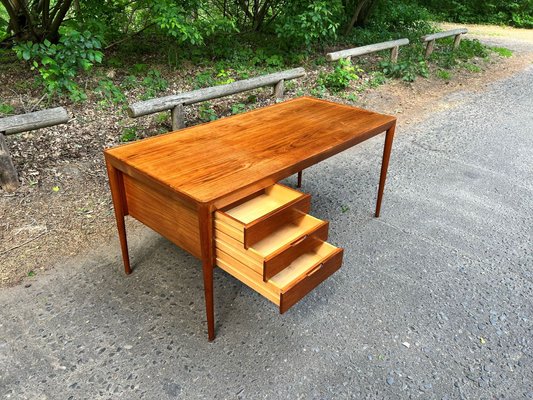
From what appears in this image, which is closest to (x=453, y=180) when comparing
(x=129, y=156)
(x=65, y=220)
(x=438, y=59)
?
(x=129, y=156)

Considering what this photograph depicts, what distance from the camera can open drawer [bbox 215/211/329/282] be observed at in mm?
1686

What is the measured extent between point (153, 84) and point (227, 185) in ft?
12.6

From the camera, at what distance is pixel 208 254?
177cm

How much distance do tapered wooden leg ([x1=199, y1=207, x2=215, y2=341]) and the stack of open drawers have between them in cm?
5

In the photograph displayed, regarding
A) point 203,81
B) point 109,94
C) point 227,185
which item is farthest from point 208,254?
point 203,81

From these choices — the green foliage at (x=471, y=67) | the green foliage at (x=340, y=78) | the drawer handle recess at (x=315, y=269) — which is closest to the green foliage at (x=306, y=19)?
the green foliage at (x=340, y=78)

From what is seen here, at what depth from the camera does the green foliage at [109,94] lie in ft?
15.0

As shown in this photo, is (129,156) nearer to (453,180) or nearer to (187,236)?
(187,236)

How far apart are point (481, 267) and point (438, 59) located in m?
6.47

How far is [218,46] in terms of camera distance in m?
6.39

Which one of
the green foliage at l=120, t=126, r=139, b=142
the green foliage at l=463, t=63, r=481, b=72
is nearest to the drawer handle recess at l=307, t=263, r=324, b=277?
the green foliage at l=120, t=126, r=139, b=142

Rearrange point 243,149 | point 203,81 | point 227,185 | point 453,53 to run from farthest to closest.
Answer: point 453,53 < point 203,81 < point 243,149 < point 227,185

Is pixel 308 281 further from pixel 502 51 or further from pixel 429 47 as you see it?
pixel 502 51

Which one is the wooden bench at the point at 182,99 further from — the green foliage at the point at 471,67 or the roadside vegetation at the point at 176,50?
the green foliage at the point at 471,67
